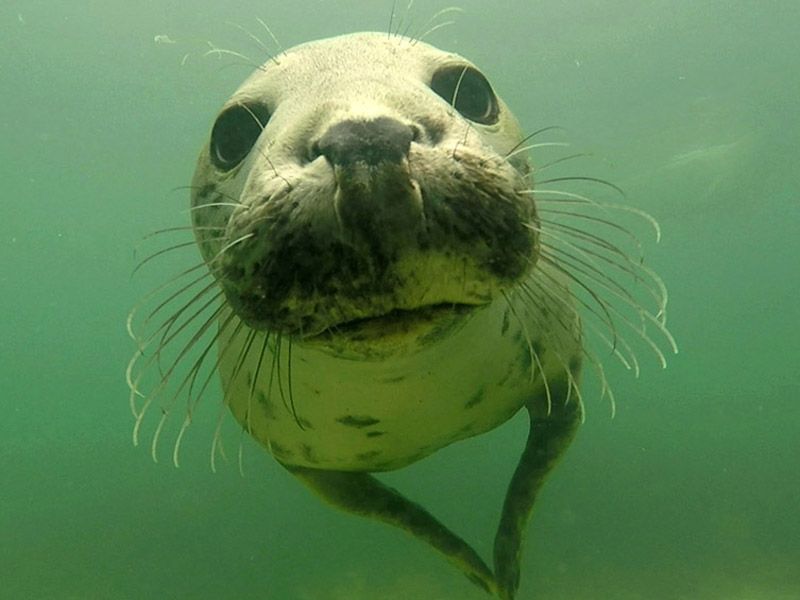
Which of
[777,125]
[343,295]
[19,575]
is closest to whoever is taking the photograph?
[343,295]

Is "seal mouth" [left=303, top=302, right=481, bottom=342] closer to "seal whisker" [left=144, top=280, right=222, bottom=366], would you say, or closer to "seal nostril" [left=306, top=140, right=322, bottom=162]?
"seal nostril" [left=306, top=140, right=322, bottom=162]

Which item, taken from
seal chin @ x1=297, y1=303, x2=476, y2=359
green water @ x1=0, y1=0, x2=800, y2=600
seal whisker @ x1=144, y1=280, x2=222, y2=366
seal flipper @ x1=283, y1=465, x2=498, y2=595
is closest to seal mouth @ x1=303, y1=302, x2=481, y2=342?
seal chin @ x1=297, y1=303, x2=476, y2=359

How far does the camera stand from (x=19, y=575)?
46.5 feet

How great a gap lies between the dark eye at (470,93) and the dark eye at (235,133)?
0.58 metres

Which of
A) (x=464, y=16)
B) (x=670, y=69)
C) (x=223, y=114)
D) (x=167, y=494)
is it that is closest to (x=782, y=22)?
(x=670, y=69)

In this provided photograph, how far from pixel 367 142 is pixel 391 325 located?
435 millimetres

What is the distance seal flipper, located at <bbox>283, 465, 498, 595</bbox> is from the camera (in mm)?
3590

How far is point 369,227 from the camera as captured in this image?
1444 mm

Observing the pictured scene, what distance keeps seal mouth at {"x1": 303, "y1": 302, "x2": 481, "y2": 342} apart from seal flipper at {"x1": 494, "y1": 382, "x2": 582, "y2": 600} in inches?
82.5

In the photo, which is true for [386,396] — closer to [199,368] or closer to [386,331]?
[199,368]

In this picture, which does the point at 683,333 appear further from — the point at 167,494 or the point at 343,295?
the point at 343,295

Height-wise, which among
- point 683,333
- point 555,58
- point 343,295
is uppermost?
point 343,295

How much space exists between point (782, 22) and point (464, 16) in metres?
7.37

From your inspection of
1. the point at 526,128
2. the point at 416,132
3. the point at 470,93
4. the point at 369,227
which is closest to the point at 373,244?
the point at 369,227
